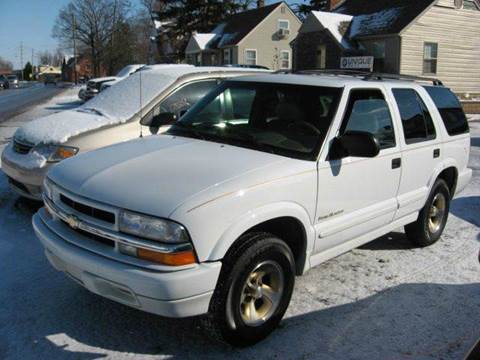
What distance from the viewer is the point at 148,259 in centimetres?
300

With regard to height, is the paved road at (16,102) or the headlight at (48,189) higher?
the headlight at (48,189)

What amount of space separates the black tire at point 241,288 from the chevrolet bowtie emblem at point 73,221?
3.28 ft

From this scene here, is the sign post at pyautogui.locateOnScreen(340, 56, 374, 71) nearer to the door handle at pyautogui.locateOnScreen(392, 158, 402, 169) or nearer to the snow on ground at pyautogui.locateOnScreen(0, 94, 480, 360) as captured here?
the door handle at pyautogui.locateOnScreen(392, 158, 402, 169)

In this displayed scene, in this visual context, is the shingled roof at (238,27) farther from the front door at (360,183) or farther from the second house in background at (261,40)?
the front door at (360,183)

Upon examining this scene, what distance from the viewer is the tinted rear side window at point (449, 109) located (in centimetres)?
543

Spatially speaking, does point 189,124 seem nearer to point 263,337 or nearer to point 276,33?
point 263,337

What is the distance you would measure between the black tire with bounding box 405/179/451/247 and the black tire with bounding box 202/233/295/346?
2.29m

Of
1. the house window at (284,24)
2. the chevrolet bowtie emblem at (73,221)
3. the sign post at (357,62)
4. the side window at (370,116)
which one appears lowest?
the chevrolet bowtie emblem at (73,221)

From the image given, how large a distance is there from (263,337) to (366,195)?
1.50 metres

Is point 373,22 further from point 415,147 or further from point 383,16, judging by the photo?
point 415,147

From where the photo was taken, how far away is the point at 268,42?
38.7 m

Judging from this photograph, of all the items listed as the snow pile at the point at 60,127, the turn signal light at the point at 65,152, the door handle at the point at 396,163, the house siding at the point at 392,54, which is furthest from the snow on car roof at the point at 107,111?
the house siding at the point at 392,54

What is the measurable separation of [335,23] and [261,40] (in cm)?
1284

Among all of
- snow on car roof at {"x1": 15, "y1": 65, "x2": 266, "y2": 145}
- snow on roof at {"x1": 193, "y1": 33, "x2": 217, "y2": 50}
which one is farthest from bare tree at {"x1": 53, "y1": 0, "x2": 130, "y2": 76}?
snow on car roof at {"x1": 15, "y1": 65, "x2": 266, "y2": 145}
